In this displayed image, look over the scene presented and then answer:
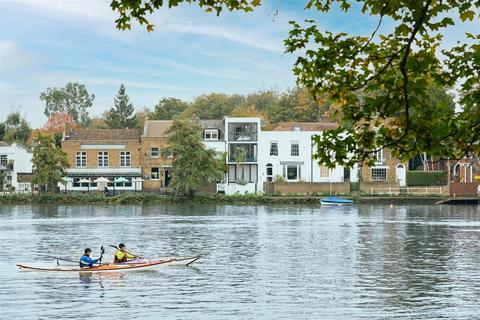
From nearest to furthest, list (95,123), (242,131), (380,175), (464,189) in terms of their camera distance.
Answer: (464,189) → (242,131) → (380,175) → (95,123)

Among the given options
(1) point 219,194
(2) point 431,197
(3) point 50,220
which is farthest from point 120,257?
(2) point 431,197

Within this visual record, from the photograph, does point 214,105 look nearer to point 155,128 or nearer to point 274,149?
point 155,128

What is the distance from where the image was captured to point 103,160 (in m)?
110

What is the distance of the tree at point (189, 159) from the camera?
96.4m

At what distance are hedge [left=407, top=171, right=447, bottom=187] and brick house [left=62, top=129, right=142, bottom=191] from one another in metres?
35.1

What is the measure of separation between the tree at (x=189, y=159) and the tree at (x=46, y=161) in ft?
43.3

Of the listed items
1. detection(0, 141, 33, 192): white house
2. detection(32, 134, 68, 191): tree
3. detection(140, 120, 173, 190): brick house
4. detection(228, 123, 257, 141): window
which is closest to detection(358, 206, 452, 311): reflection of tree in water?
detection(228, 123, 257, 141): window

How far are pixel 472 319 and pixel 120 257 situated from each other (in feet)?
57.4

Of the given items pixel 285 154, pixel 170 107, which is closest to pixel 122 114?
pixel 170 107

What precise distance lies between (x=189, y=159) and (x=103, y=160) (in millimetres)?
18130

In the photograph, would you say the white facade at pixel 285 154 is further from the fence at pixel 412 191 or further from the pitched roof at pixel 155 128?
the pitched roof at pixel 155 128

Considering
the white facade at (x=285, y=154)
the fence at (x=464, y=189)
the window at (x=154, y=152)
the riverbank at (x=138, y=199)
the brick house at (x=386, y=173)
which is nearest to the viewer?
the riverbank at (x=138, y=199)

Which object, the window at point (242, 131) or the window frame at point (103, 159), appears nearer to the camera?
the window at point (242, 131)

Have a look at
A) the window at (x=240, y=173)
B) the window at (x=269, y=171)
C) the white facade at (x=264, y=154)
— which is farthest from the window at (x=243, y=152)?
the window at (x=269, y=171)
